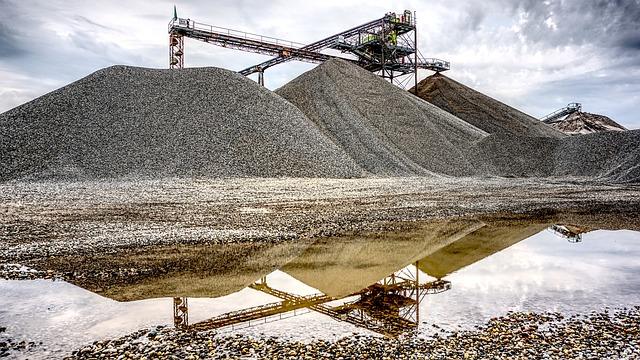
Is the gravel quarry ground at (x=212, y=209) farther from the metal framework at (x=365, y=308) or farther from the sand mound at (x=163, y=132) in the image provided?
the metal framework at (x=365, y=308)

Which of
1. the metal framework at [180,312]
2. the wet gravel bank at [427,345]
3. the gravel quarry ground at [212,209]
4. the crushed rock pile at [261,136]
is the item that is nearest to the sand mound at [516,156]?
the crushed rock pile at [261,136]

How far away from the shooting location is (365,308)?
6395mm

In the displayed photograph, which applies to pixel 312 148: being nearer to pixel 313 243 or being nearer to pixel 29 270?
pixel 313 243

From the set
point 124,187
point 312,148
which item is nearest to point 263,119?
point 312,148

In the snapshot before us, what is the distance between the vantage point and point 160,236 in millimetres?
11781

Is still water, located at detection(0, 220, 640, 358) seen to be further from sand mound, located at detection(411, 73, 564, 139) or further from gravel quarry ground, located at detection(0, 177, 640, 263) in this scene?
sand mound, located at detection(411, 73, 564, 139)

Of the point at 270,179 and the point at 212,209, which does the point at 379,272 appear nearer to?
the point at 212,209

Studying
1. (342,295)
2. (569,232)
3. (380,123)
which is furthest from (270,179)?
(342,295)

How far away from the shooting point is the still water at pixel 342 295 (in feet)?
18.6

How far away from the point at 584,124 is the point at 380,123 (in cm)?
4195

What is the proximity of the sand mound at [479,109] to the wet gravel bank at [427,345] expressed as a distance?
179 feet

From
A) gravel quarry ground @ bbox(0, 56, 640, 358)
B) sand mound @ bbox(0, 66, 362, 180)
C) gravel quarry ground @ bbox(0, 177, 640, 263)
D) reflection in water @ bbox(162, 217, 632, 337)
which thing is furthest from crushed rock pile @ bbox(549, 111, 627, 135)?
reflection in water @ bbox(162, 217, 632, 337)

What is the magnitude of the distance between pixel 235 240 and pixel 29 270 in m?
4.00

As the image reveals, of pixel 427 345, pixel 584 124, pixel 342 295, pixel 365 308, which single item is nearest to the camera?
pixel 427 345
